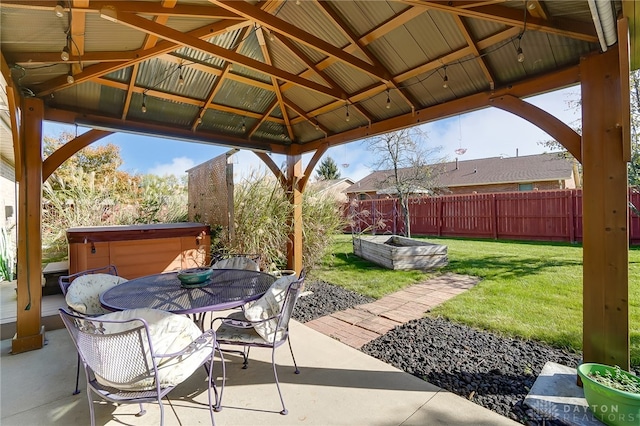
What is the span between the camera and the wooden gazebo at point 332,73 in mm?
2178

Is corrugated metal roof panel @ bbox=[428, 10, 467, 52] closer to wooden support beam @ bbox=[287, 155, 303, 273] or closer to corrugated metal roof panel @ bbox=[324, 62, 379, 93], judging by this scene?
corrugated metal roof panel @ bbox=[324, 62, 379, 93]

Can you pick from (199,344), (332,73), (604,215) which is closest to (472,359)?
(604,215)

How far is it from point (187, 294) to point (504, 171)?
687 inches

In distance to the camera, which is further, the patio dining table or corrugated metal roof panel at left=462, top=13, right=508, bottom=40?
corrugated metal roof panel at left=462, top=13, right=508, bottom=40

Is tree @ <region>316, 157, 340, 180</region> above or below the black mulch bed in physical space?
above

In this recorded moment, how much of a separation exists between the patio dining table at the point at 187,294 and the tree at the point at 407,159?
668 centimetres

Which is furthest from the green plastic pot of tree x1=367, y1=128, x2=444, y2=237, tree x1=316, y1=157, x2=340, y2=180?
tree x1=316, y1=157, x2=340, y2=180

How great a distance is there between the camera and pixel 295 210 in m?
5.48

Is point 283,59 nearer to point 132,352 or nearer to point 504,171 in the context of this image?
point 132,352

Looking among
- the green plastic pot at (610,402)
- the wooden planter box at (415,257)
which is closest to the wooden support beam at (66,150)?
the green plastic pot at (610,402)

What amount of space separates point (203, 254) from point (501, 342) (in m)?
4.51

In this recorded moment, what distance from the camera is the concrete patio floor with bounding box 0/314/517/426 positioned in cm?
208

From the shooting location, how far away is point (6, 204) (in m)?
7.05

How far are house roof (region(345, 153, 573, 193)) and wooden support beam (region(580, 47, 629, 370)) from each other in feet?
33.7
